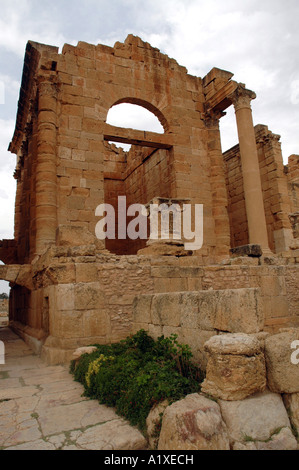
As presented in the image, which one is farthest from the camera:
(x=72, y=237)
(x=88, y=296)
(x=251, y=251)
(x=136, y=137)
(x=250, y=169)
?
(x=136, y=137)

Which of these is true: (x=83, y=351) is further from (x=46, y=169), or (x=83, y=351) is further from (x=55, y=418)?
(x=46, y=169)

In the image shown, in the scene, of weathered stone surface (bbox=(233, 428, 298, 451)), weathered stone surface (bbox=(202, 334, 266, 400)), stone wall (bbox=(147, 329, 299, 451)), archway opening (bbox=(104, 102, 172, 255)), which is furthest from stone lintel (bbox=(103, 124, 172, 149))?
weathered stone surface (bbox=(233, 428, 298, 451))

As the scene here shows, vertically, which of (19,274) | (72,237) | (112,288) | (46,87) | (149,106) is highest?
(149,106)

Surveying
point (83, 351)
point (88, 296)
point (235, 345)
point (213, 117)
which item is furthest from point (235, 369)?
point (213, 117)

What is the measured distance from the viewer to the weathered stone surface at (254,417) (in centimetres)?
267

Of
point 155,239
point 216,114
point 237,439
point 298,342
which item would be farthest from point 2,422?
point 216,114

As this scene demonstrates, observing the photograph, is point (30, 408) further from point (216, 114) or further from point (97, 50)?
point (216, 114)

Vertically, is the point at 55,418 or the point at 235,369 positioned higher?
the point at 235,369

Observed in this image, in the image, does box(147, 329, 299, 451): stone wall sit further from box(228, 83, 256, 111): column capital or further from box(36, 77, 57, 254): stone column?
box(228, 83, 256, 111): column capital

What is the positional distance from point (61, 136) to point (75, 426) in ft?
29.8

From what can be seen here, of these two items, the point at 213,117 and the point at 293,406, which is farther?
the point at 213,117

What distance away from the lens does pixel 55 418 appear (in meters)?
3.60

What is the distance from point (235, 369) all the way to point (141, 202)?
12985 millimetres

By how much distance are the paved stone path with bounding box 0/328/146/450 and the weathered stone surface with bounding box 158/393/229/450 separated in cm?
43
